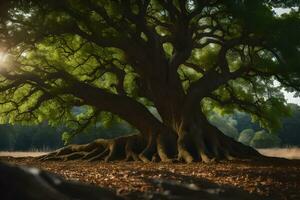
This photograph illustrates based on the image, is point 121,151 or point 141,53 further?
point 121,151

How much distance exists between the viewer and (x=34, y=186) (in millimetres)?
6480

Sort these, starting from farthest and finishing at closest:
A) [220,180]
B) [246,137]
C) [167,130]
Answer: [246,137]
[167,130]
[220,180]

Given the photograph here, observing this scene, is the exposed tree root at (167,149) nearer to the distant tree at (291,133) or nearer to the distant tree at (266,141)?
the distant tree at (266,141)

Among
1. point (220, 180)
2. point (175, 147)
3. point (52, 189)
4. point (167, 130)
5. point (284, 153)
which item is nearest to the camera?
point (52, 189)

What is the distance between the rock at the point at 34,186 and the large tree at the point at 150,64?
1363cm

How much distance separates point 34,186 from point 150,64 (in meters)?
20.4

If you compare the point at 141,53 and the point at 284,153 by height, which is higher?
the point at 141,53

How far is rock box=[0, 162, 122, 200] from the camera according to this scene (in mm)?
6152

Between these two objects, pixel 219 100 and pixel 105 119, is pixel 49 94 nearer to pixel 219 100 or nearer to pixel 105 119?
pixel 105 119

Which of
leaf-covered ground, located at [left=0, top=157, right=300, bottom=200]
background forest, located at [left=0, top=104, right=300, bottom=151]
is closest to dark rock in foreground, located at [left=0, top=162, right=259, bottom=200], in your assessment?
leaf-covered ground, located at [left=0, top=157, right=300, bottom=200]

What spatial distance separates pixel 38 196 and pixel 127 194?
4.16m

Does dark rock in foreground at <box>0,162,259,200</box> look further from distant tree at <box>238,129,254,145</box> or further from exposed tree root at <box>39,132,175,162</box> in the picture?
distant tree at <box>238,129,254,145</box>

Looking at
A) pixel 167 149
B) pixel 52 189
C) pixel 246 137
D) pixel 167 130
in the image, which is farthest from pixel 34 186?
pixel 246 137

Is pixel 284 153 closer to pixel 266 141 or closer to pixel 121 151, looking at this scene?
pixel 266 141
